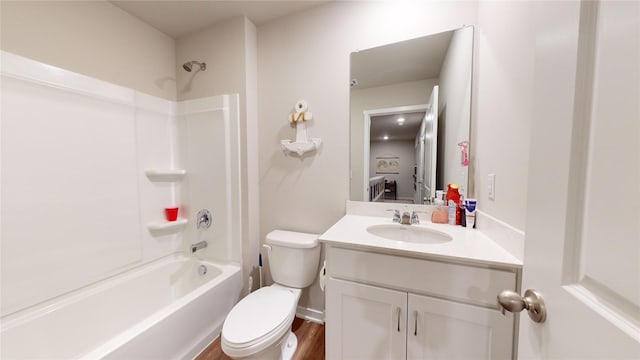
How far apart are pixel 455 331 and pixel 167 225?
2.07 metres

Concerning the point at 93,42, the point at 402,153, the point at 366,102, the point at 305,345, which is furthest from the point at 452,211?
the point at 93,42

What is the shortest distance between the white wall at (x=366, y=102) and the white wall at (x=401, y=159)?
0.09 metres

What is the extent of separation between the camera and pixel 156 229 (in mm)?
1798

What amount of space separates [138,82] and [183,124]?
0.41 m

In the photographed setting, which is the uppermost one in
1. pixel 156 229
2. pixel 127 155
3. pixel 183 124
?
pixel 183 124

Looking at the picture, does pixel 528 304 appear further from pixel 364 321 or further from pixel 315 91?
pixel 315 91

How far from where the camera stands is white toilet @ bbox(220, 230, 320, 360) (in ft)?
3.54

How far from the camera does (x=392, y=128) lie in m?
1.56

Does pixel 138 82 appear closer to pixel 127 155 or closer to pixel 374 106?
pixel 127 155

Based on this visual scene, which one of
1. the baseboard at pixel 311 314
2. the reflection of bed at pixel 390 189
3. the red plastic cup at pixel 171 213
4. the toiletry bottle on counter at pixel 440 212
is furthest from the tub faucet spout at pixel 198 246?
the toiletry bottle on counter at pixel 440 212

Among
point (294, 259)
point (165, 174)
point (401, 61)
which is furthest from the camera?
point (165, 174)

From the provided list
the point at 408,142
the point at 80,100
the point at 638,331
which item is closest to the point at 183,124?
the point at 80,100

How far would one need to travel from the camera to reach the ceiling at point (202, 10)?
5.15 ft

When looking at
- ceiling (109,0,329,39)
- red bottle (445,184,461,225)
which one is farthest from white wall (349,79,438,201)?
ceiling (109,0,329,39)
